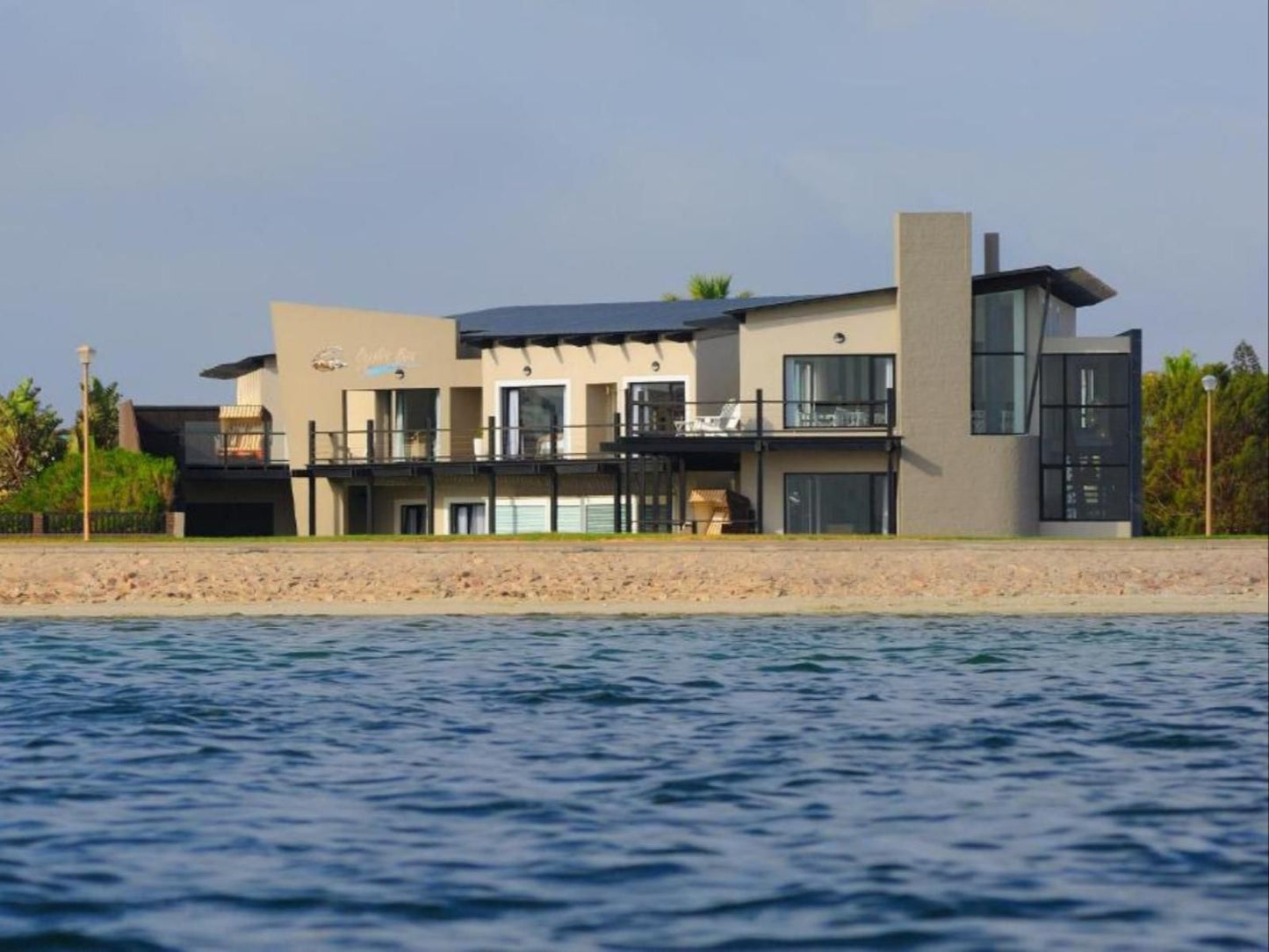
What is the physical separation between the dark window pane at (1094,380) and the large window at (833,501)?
18.0 ft

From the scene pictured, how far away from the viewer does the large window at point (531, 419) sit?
5216 cm

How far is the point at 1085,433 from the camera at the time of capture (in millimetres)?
49281

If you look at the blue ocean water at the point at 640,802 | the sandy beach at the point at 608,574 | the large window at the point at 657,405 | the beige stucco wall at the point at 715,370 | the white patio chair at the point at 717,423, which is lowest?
the blue ocean water at the point at 640,802

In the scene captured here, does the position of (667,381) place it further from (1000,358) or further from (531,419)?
(1000,358)

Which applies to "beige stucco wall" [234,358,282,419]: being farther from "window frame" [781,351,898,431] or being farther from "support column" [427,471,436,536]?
"window frame" [781,351,898,431]

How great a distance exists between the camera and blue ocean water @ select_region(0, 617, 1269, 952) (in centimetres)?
1127

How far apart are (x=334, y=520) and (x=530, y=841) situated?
141ft

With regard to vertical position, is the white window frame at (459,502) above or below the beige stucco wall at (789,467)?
below

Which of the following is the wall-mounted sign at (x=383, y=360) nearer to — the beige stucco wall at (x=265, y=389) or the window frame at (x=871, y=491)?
the beige stucco wall at (x=265, y=389)

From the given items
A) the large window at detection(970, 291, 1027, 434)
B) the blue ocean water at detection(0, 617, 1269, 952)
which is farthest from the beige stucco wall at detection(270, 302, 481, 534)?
the blue ocean water at detection(0, 617, 1269, 952)

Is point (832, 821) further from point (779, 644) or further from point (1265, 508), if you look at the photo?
point (1265, 508)

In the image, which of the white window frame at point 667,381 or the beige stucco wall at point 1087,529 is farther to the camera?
the white window frame at point 667,381

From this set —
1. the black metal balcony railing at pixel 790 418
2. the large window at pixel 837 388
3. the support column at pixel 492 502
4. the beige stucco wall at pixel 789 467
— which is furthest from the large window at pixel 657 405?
the support column at pixel 492 502

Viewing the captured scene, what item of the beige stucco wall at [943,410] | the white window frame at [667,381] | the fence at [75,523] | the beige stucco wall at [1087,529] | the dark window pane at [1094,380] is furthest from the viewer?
the white window frame at [667,381]
